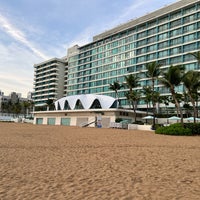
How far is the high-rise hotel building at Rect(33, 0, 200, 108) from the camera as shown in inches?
2990

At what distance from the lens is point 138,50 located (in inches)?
3573

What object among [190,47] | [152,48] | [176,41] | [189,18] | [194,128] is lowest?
[194,128]

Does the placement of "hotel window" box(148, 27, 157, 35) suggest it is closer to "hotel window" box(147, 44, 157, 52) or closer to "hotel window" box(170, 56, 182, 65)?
"hotel window" box(147, 44, 157, 52)

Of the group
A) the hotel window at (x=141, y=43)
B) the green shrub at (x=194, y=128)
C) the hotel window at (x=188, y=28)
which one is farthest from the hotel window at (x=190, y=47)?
the green shrub at (x=194, y=128)

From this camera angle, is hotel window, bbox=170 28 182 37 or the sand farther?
hotel window, bbox=170 28 182 37

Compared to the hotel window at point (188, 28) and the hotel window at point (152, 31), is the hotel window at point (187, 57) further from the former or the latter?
the hotel window at point (152, 31)

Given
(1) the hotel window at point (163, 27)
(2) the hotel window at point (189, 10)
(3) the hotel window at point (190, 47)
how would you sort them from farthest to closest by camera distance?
(1) the hotel window at point (163, 27) → (2) the hotel window at point (189, 10) → (3) the hotel window at point (190, 47)

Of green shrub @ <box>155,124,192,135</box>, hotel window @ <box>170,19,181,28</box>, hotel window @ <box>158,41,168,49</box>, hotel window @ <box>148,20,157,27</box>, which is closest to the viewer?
green shrub @ <box>155,124,192,135</box>

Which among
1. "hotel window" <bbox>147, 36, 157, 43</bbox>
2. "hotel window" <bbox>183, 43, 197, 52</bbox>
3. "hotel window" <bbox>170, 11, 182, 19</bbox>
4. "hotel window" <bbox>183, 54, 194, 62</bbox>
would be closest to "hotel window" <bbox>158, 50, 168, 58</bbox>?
"hotel window" <bbox>147, 36, 157, 43</bbox>

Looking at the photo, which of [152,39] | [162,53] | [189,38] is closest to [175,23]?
[189,38]

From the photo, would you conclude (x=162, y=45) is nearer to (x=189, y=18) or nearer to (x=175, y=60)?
(x=175, y=60)

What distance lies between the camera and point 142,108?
86000 mm

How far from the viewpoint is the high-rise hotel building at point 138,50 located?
75.9 meters

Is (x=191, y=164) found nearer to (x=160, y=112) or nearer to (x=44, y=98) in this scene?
(x=160, y=112)
